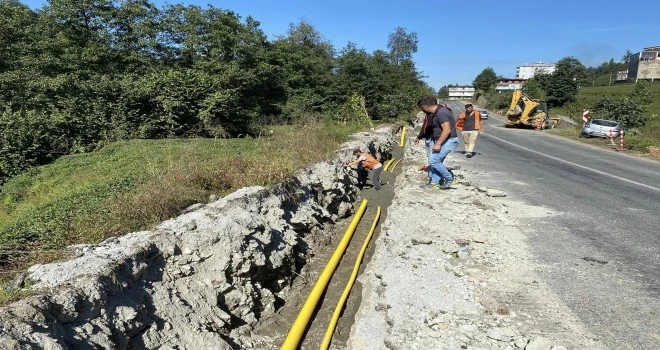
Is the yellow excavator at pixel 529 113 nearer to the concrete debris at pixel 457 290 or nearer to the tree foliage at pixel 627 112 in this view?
the tree foliage at pixel 627 112

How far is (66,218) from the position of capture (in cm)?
464

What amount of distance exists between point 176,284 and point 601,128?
24589 millimetres

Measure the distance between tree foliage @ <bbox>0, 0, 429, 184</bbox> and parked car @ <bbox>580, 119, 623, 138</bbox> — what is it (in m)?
11.6

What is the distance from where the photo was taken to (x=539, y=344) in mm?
3018

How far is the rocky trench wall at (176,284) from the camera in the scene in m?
2.53

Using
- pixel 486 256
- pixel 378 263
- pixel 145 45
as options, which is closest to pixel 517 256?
pixel 486 256

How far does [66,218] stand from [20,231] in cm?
43

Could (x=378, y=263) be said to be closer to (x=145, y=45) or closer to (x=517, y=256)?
(x=517, y=256)

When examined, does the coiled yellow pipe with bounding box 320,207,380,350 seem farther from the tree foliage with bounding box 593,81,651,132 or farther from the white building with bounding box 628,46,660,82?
the white building with bounding box 628,46,660,82

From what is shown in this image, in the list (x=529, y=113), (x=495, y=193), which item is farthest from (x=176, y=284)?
(x=529, y=113)

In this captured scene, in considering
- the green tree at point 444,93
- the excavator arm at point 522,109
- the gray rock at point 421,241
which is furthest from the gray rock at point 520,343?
the green tree at point 444,93

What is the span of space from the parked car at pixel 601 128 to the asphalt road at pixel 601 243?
13074 mm

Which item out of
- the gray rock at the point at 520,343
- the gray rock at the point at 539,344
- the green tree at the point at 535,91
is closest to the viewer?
the gray rock at the point at 539,344

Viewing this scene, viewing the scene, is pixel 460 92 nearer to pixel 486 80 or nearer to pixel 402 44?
pixel 486 80
